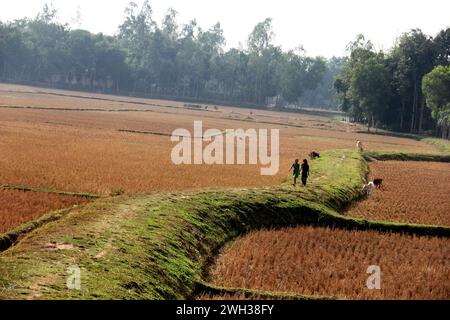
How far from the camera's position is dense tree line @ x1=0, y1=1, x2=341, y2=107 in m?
108

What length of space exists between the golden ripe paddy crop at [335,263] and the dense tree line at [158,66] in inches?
3719

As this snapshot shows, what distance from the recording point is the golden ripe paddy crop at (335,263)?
Result: 33.0 ft

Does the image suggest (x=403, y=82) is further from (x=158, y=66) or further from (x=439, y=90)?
(x=158, y=66)

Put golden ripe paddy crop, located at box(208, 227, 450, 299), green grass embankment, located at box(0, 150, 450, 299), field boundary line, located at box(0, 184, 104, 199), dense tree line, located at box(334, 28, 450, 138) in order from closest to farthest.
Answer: green grass embankment, located at box(0, 150, 450, 299) → golden ripe paddy crop, located at box(208, 227, 450, 299) → field boundary line, located at box(0, 184, 104, 199) → dense tree line, located at box(334, 28, 450, 138)

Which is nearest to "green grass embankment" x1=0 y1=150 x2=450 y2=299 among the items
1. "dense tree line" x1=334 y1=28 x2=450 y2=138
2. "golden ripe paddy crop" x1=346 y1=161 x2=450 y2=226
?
"golden ripe paddy crop" x1=346 y1=161 x2=450 y2=226

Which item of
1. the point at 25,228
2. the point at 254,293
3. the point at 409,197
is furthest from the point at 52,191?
the point at 409,197

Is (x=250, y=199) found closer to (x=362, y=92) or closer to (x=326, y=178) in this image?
(x=326, y=178)

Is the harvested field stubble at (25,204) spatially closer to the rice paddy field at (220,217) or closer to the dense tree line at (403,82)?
the rice paddy field at (220,217)

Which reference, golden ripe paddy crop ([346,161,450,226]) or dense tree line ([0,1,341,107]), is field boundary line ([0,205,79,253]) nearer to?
golden ripe paddy crop ([346,161,450,226])

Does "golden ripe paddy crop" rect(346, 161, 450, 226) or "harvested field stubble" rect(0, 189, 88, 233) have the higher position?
"harvested field stubble" rect(0, 189, 88, 233)

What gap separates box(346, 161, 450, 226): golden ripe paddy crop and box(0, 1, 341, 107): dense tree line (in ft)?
262

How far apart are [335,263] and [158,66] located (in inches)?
4172

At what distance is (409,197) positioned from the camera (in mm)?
20281

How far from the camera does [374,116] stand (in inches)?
2621
